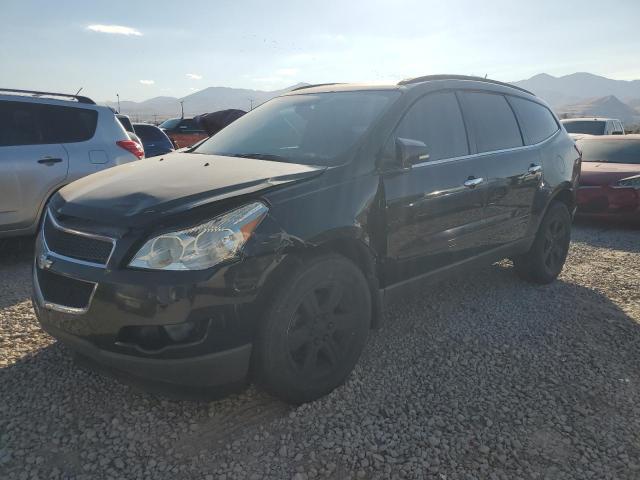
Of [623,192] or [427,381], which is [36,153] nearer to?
[427,381]

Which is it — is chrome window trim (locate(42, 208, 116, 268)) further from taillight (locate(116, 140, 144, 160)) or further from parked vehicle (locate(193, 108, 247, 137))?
parked vehicle (locate(193, 108, 247, 137))

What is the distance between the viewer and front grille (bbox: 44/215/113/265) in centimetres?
229

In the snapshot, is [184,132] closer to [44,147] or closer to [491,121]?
[44,147]

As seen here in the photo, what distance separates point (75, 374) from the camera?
9.44ft

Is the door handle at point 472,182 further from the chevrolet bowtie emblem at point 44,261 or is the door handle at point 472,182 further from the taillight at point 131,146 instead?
the taillight at point 131,146

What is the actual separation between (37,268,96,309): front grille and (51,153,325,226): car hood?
31 centimetres

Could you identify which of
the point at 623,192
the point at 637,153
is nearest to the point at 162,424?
the point at 623,192

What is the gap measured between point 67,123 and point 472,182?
4.29 m

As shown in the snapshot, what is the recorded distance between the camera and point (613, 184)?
7211mm

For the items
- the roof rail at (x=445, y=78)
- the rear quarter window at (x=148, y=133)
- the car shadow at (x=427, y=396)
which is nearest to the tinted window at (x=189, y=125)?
the rear quarter window at (x=148, y=133)

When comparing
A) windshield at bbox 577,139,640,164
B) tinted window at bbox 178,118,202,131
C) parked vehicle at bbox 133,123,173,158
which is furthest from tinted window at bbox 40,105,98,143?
tinted window at bbox 178,118,202,131

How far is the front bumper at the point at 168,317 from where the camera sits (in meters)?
2.16

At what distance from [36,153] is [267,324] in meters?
3.95

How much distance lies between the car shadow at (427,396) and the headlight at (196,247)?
846 millimetres
